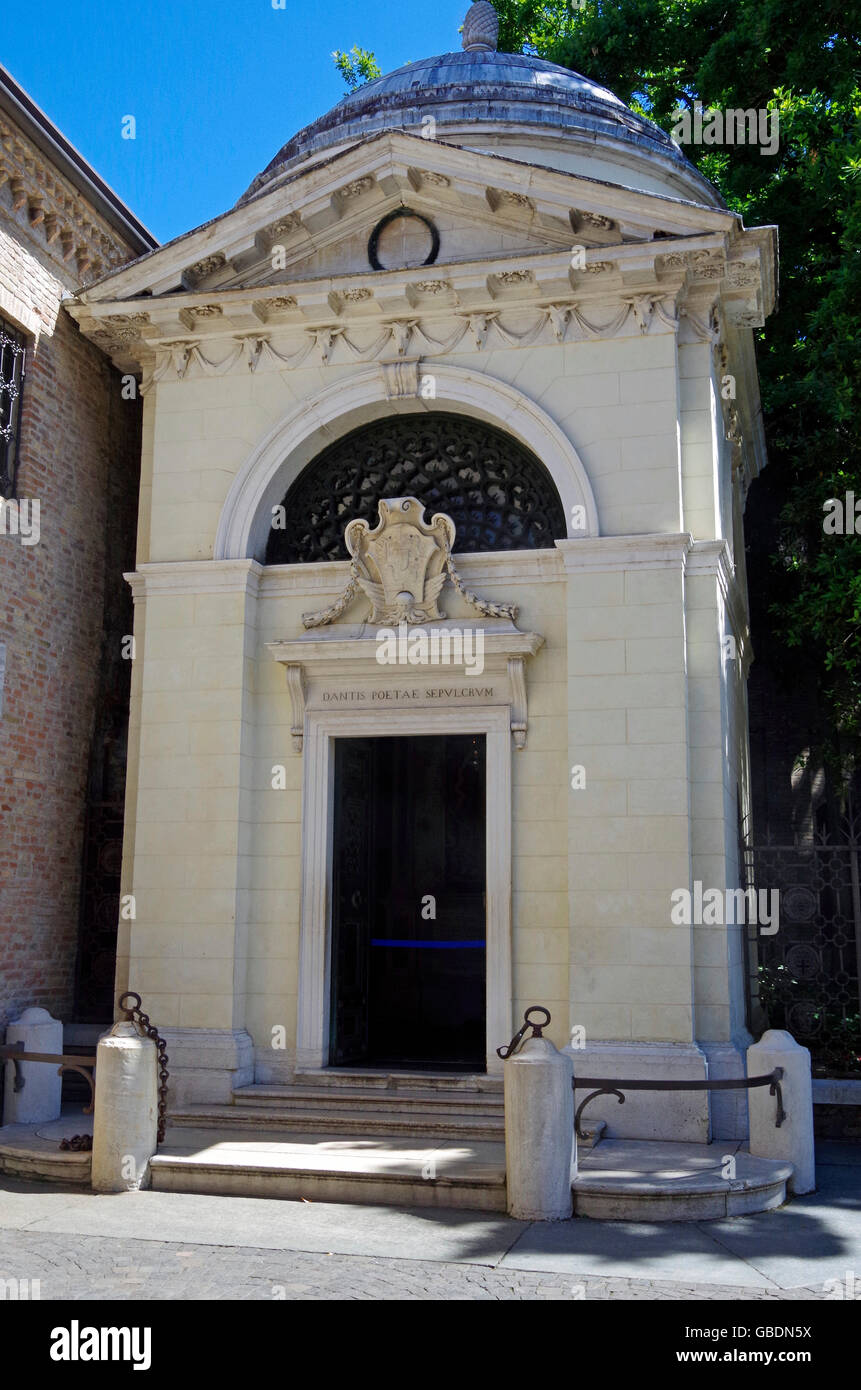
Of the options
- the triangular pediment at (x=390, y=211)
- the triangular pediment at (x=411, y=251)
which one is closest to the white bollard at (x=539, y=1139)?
the triangular pediment at (x=411, y=251)

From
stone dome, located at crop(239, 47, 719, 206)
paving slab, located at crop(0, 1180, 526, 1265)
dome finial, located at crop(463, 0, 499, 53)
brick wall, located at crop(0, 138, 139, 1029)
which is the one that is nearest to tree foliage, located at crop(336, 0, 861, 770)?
stone dome, located at crop(239, 47, 719, 206)

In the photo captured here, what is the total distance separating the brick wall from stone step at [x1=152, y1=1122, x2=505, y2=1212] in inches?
133

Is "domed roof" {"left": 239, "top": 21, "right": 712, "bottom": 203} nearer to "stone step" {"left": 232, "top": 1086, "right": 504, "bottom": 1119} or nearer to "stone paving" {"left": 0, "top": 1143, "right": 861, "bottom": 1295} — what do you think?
"stone step" {"left": 232, "top": 1086, "right": 504, "bottom": 1119}

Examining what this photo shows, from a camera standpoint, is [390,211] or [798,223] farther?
[798,223]

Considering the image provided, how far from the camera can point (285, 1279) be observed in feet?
21.1

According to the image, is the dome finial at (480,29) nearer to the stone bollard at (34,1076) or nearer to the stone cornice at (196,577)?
the stone cornice at (196,577)

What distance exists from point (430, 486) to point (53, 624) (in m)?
4.01

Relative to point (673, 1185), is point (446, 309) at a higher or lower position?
higher

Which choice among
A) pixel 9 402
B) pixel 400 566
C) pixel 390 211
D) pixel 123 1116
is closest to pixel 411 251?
pixel 390 211

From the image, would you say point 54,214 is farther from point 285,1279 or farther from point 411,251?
point 285,1279

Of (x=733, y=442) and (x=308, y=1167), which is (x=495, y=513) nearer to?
(x=733, y=442)

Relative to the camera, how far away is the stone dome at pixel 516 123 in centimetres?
1483

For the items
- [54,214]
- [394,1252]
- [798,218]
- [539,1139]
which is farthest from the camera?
[798,218]

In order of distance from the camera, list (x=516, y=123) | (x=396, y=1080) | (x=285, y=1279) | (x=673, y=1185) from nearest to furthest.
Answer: (x=285, y=1279)
(x=673, y=1185)
(x=396, y=1080)
(x=516, y=123)
